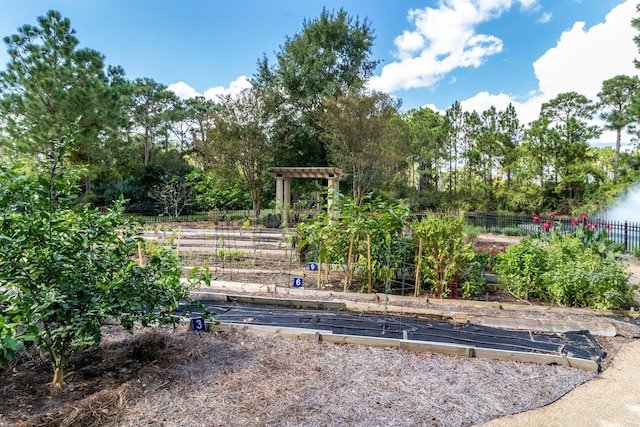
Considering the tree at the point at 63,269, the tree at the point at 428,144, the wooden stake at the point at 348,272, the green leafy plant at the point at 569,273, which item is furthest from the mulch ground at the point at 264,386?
the tree at the point at 428,144

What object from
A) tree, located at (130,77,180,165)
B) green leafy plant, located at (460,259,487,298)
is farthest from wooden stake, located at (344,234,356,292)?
tree, located at (130,77,180,165)

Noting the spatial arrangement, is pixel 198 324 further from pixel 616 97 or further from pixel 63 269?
pixel 616 97

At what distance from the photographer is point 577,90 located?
17.4 metres

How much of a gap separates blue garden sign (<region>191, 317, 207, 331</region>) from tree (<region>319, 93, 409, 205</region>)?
1022 centimetres

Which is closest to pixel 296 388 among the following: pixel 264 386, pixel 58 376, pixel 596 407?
pixel 264 386

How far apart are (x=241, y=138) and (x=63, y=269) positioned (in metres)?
11.2

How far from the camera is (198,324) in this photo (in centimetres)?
336

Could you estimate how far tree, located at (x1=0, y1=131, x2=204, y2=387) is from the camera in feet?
6.54

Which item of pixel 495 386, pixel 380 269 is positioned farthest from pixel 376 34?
pixel 495 386

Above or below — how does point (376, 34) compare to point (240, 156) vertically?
above

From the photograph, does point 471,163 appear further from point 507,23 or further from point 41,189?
point 41,189

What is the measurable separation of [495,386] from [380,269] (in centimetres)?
243

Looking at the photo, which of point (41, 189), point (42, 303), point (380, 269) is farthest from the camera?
point (380, 269)

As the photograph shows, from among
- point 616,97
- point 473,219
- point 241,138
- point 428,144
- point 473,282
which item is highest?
point 616,97
